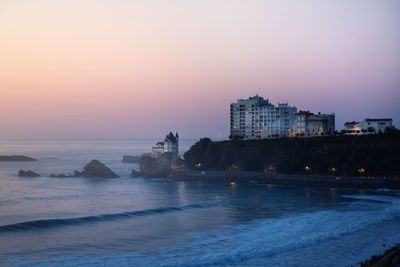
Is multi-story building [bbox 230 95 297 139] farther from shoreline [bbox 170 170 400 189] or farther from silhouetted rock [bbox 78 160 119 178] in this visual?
silhouetted rock [bbox 78 160 119 178]

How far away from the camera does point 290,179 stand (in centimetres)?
4934

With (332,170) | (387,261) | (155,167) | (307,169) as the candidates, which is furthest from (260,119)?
(387,261)

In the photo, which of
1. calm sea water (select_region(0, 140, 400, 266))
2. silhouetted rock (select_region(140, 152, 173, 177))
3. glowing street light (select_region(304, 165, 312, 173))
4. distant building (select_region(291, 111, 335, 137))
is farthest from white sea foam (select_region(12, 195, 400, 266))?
distant building (select_region(291, 111, 335, 137))

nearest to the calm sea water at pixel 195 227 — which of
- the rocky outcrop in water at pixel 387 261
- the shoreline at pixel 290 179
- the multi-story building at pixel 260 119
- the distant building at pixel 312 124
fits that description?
the rocky outcrop in water at pixel 387 261

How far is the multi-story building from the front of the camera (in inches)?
3479

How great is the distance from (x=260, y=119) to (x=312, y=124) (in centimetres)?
1041

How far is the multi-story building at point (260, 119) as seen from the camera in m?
88.4

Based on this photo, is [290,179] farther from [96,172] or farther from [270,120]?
[270,120]

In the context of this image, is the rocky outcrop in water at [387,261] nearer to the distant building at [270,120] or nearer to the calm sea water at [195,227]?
the calm sea water at [195,227]

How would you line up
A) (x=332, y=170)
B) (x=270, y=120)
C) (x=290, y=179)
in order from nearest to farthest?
(x=290, y=179)
(x=332, y=170)
(x=270, y=120)

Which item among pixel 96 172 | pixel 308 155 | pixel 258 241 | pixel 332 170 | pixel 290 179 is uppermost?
pixel 308 155

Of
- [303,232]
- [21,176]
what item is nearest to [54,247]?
[303,232]

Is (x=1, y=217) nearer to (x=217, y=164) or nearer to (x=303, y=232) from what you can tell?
(x=303, y=232)

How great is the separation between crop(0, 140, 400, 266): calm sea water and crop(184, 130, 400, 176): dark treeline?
32.2 feet
